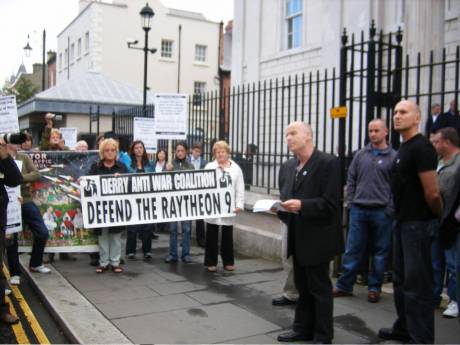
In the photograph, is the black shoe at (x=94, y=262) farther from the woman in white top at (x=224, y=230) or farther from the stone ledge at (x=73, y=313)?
the woman in white top at (x=224, y=230)

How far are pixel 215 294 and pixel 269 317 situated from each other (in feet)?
3.54

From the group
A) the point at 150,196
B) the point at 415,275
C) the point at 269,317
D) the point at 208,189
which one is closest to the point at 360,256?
the point at 269,317

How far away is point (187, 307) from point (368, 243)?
2287 mm

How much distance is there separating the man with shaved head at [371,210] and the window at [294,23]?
12970 mm

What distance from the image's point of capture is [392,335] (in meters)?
4.78

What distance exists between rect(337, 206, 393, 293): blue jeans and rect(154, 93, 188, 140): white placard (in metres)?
4.89

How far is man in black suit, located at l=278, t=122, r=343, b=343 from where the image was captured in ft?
14.4

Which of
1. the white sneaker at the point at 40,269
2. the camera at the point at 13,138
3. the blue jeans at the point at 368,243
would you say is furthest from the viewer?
the white sneaker at the point at 40,269

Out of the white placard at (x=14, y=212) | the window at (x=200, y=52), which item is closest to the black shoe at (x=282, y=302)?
the white placard at (x=14, y=212)

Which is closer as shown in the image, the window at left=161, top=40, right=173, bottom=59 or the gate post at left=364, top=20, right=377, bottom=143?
the gate post at left=364, top=20, right=377, bottom=143

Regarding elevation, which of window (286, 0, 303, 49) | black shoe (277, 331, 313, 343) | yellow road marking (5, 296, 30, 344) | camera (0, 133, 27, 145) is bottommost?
yellow road marking (5, 296, 30, 344)

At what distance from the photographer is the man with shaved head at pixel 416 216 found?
426 centimetres

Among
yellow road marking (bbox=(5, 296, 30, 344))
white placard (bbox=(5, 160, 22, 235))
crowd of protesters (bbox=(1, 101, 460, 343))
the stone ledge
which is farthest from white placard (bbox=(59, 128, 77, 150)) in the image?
crowd of protesters (bbox=(1, 101, 460, 343))

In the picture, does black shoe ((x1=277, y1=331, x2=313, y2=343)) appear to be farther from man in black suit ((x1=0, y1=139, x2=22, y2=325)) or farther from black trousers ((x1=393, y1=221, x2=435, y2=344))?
man in black suit ((x1=0, y1=139, x2=22, y2=325))
